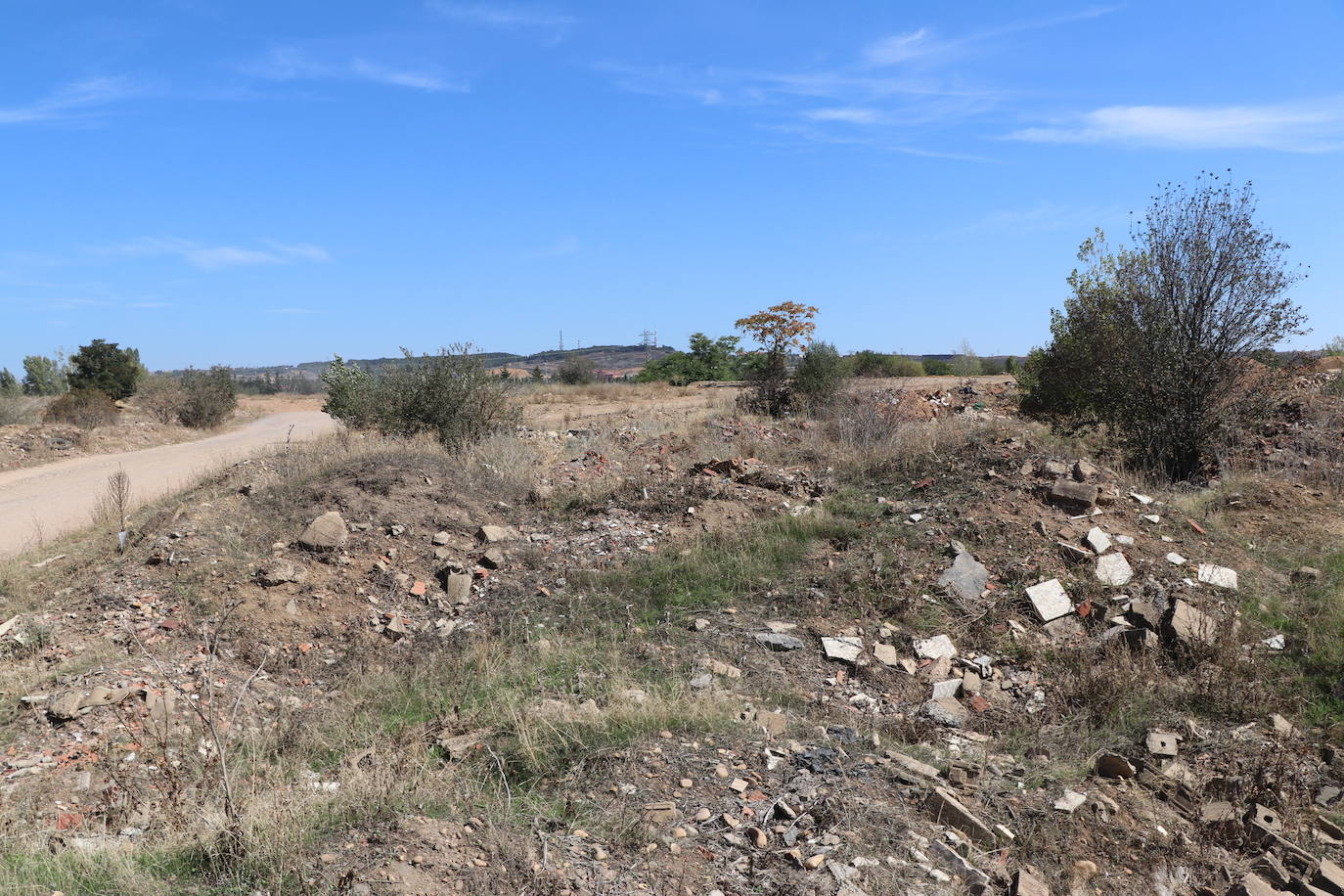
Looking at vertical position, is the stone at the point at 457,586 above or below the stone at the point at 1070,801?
above

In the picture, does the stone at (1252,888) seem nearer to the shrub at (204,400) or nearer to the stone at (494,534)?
the stone at (494,534)

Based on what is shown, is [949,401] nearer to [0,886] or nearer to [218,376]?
[0,886]

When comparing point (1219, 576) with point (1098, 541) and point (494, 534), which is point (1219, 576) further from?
point (494, 534)

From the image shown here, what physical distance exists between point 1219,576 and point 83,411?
22.9 m

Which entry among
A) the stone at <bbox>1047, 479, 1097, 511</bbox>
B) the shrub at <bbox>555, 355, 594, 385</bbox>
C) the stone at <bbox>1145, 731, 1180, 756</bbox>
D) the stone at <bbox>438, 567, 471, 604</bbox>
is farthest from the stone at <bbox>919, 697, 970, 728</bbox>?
the shrub at <bbox>555, 355, 594, 385</bbox>

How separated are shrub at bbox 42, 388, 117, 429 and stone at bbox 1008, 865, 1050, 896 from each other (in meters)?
21.6

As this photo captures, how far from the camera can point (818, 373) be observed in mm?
21312

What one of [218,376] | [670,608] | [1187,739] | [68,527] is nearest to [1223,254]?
[1187,739]

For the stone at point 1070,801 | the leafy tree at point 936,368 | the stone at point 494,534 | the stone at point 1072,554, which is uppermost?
the leafy tree at point 936,368

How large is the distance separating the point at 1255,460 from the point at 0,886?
471 inches

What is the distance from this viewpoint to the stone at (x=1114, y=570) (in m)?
7.11

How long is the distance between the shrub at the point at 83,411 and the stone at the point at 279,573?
1501 cm

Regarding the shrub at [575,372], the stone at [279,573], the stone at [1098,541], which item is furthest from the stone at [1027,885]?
the shrub at [575,372]

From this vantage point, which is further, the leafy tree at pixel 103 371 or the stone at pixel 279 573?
the leafy tree at pixel 103 371
